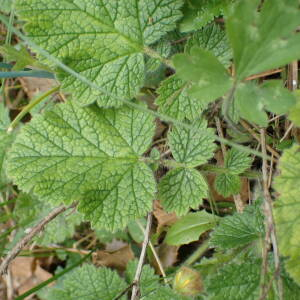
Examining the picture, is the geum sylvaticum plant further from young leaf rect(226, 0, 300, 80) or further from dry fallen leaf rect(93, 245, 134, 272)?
dry fallen leaf rect(93, 245, 134, 272)

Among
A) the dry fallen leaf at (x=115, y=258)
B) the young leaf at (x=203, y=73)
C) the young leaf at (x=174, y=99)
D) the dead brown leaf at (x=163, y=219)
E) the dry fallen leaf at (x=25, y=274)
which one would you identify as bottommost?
the dry fallen leaf at (x=25, y=274)

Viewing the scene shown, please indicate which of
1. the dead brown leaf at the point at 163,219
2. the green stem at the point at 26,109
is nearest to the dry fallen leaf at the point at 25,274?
the dead brown leaf at the point at 163,219

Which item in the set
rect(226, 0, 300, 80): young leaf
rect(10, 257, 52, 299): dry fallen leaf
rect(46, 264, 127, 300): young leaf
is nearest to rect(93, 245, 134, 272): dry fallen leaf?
rect(46, 264, 127, 300): young leaf

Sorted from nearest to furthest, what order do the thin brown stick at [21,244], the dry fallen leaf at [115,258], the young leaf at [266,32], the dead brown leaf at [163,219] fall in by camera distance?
the young leaf at [266,32] < the thin brown stick at [21,244] < the dead brown leaf at [163,219] < the dry fallen leaf at [115,258]

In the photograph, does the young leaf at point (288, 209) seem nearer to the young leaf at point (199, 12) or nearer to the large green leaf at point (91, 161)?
the large green leaf at point (91, 161)

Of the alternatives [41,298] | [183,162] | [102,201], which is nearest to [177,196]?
[183,162]

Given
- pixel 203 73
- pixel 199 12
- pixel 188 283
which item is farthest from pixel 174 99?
pixel 188 283

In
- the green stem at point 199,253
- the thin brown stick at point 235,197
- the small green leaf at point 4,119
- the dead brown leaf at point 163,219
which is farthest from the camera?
the dead brown leaf at point 163,219
